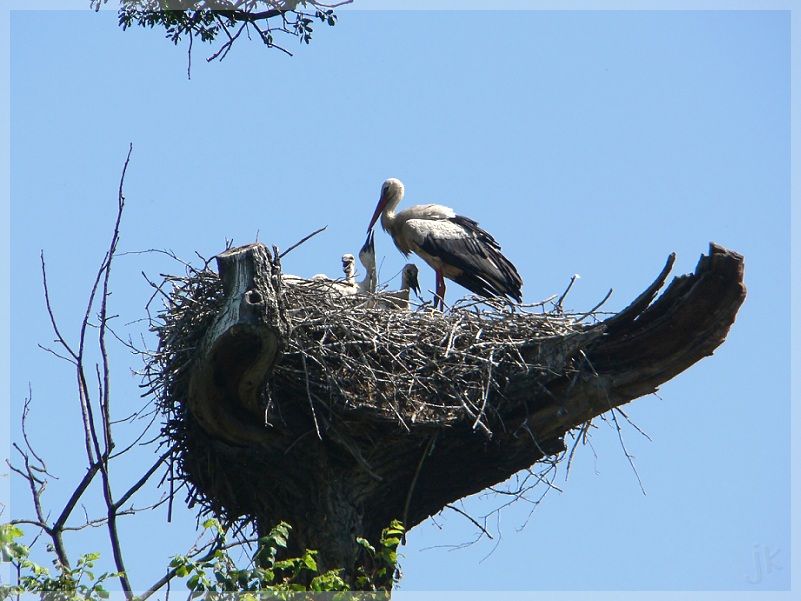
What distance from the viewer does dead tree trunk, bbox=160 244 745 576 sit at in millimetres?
7816

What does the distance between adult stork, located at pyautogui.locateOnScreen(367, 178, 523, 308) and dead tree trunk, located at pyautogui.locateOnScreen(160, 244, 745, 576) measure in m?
2.89

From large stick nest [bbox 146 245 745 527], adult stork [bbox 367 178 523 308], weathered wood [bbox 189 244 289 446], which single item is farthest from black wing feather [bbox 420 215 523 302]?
weathered wood [bbox 189 244 289 446]

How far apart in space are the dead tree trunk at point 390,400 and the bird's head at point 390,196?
421cm

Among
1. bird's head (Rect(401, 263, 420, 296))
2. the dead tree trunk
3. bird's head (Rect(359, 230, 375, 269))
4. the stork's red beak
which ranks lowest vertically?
the dead tree trunk

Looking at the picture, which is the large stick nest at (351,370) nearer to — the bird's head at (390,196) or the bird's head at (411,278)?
the bird's head at (411,278)

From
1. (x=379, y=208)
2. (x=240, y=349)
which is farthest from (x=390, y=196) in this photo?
(x=240, y=349)

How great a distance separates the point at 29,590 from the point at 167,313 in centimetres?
228

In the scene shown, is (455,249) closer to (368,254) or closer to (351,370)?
(368,254)

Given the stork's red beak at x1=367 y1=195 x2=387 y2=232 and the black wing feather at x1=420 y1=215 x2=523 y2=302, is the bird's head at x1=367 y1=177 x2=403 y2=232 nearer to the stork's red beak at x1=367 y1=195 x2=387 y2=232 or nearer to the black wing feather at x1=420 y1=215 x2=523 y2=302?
the stork's red beak at x1=367 y1=195 x2=387 y2=232

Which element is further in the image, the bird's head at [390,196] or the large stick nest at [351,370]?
the bird's head at [390,196]

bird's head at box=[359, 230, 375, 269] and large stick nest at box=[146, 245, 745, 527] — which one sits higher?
bird's head at box=[359, 230, 375, 269]

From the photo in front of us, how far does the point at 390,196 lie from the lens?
12.6 metres

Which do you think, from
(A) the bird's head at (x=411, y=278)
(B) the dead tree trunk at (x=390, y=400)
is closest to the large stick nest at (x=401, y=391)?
(B) the dead tree trunk at (x=390, y=400)

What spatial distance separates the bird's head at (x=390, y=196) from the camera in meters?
12.6
